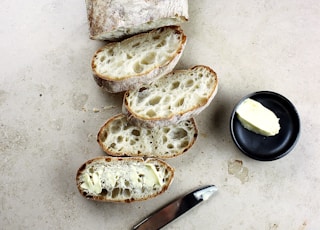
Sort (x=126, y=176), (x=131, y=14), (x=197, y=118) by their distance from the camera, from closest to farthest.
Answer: (x=131, y=14), (x=126, y=176), (x=197, y=118)

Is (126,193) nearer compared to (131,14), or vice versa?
(131,14)

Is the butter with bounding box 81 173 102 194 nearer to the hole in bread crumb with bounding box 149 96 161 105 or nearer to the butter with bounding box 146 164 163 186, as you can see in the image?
the butter with bounding box 146 164 163 186

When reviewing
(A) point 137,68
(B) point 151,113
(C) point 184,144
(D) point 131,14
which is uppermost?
(D) point 131,14

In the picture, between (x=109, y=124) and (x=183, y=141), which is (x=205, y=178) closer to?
(x=183, y=141)

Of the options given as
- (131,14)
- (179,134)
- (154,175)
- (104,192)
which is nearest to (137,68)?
(131,14)

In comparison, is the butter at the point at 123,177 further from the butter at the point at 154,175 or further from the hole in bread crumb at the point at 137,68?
the hole in bread crumb at the point at 137,68

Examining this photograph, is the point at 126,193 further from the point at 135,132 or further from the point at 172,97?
the point at 172,97

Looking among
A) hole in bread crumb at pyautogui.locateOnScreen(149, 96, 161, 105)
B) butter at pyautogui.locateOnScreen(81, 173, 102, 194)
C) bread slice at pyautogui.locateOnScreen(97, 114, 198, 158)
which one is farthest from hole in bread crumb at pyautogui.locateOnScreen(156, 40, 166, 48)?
butter at pyautogui.locateOnScreen(81, 173, 102, 194)
